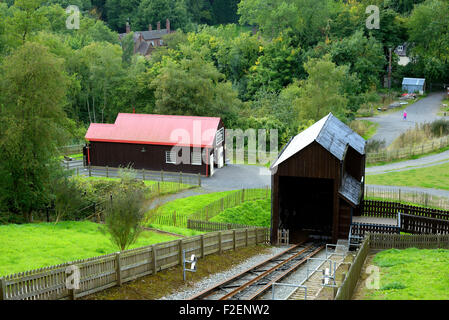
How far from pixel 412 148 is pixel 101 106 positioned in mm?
38836

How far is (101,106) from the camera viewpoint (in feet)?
217

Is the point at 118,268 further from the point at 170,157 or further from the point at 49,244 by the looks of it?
the point at 170,157

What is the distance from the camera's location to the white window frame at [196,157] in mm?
41469

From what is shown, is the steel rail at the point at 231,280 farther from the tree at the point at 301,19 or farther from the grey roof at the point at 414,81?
the grey roof at the point at 414,81

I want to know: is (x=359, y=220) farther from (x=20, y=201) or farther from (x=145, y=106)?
(x=145, y=106)

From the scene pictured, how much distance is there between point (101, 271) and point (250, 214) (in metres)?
18.9

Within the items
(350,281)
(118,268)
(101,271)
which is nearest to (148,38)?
(118,268)

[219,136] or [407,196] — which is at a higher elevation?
[219,136]

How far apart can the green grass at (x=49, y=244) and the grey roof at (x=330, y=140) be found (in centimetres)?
863

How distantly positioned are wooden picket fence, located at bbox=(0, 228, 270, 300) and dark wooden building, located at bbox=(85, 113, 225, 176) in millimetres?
20621

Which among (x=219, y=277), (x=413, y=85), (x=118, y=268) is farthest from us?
(x=413, y=85)

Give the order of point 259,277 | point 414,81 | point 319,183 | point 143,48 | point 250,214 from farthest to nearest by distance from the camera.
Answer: point 143,48, point 414,81, point 250,214, point 319,183, point 259,277

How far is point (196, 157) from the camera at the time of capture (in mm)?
41688
